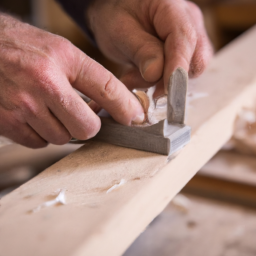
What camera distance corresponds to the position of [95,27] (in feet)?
3.32

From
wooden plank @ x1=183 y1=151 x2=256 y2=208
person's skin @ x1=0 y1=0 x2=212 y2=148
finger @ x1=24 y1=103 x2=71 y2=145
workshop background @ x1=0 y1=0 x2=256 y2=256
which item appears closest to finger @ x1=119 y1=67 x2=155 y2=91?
person's skin @ x1=0 y1=0 x2=212 y2=148

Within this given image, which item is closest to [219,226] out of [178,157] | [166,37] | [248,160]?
[248,160]

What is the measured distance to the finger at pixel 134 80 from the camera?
0.83m

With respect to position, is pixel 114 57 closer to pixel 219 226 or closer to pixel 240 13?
pixel 219 226

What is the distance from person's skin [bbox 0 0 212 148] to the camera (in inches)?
24.9

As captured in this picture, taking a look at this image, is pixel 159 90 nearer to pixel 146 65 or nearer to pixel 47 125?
pixel 146 65

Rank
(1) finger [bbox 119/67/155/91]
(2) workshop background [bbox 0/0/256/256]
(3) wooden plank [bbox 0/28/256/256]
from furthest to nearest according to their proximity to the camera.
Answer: (2) workshop background [bbox 0/0/256/256] < (1) finger [bbox 119/67/155/91] < (3) wooden plank [bbox 0/28/256/256]

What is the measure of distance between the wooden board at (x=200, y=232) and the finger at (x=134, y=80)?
1.40 feet

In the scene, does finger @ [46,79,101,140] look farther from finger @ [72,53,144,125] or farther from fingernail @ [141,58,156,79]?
fingernail @ [141,58,156,79]

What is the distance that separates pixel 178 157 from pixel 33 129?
0.31 m

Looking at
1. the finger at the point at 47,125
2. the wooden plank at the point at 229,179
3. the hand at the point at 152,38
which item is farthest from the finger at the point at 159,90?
the wooden plank at the point at 229,179

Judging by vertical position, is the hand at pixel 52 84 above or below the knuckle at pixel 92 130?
above

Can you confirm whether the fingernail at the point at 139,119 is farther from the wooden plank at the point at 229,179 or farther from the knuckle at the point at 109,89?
the wooden plank at the point at 229,179

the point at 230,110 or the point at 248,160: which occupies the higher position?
the point at 230,110
